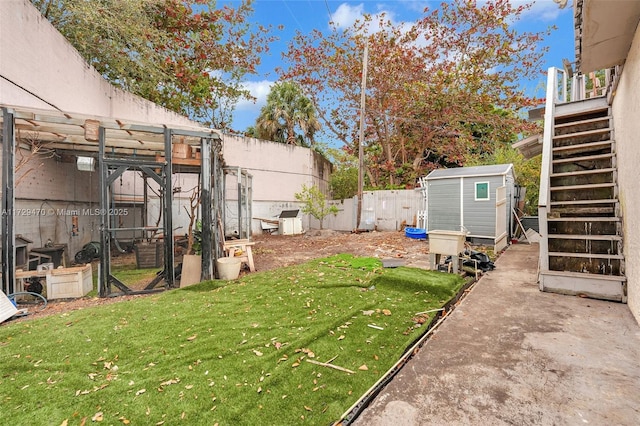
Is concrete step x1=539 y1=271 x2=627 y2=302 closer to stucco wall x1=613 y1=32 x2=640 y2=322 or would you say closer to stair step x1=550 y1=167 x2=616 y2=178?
stucco wall x1=613 y1=32 x2=640 y2=322

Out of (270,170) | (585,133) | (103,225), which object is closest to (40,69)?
(103,225)

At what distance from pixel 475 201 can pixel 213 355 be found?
25.5ft

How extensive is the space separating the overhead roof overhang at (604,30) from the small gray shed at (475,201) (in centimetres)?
416

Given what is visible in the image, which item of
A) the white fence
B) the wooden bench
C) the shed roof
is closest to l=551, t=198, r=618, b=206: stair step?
the shed roof

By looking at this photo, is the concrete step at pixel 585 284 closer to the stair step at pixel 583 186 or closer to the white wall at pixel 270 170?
the stair step at pixel 583 186

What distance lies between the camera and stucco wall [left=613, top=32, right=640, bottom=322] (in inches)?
115

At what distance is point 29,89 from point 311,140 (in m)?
13.3

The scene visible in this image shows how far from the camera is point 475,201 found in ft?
26.0

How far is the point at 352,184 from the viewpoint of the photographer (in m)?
17.5

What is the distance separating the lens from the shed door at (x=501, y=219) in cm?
745

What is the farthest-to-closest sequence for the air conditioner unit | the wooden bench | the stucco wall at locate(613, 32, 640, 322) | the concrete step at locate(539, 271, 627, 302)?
the air conditioner unit → the wooden bench → the concrete step at locate(539, 271, 627, 302) → the stucco wall at locate(613, 32, 640, 322)

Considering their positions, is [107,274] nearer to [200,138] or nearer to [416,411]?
[200,138]

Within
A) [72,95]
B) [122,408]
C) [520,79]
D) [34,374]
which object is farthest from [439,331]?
[520,79]

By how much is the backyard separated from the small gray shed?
4235 mm
